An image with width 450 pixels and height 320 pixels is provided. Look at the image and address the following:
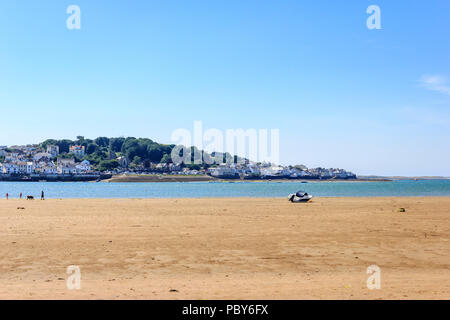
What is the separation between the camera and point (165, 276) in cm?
1003

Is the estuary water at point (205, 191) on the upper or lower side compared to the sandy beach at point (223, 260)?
lower

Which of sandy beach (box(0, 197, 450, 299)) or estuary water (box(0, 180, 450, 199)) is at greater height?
sandy beach (box(0, 197, 450, 299))

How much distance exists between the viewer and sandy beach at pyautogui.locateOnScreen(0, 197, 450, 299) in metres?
8.49

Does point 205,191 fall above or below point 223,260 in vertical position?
below

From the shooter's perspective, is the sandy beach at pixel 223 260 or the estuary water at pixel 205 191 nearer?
the sandy beach at pixel 223 260

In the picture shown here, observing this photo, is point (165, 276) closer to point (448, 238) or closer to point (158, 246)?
point (158, 246)

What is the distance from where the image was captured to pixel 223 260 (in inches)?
468

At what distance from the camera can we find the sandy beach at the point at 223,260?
8.49 m

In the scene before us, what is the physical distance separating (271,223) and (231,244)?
6.60 metres

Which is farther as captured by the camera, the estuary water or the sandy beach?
the estuary water

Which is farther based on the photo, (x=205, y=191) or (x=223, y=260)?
(x=205, y=191)
